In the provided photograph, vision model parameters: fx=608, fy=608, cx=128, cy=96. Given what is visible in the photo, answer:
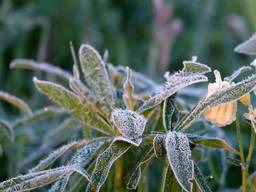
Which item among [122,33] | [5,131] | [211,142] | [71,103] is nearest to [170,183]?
[211,142]

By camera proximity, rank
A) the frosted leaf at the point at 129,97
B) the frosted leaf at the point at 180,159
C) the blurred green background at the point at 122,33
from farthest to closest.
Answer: the blurred green background at the point at 122,33 → the frosted leaf at the point at 129,97 → the frosted leaf at the point at 180,159

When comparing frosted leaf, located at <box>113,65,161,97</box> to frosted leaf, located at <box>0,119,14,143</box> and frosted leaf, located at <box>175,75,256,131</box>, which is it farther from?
frosted leaf, located at <box>175,75,256,131</box>

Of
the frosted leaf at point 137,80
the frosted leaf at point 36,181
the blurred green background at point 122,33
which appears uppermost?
the blurred green background at point 122,33

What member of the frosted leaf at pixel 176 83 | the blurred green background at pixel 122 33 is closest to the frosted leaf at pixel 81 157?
the frosted leaf at pixel 176 83

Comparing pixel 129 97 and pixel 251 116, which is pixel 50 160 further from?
pixel 251 116

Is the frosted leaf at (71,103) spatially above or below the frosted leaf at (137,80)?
below

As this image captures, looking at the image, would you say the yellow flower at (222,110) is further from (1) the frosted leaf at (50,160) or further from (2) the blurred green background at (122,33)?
(2) the blurred green background at (122,33)
